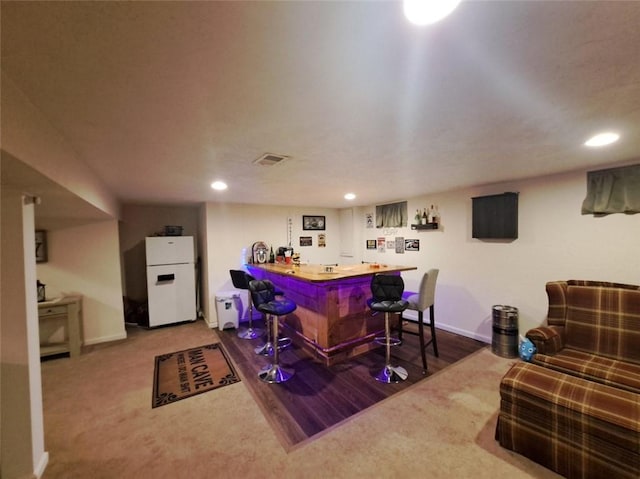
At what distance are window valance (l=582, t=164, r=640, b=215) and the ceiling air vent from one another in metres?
3.40

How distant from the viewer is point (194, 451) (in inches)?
74.7

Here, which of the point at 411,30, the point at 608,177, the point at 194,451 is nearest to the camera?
the point at 411,30

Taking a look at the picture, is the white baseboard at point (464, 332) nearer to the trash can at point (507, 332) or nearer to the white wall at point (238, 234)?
the trash can at point (507, 332)

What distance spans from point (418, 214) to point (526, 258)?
171 cm


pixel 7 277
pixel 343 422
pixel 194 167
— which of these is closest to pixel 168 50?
pixel 194 167

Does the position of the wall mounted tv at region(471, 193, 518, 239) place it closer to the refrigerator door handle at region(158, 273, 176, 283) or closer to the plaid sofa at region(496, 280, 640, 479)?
the plaid sofa at region(496, 280, 640, 479)

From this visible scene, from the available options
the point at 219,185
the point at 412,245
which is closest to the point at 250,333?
the point at 219,185

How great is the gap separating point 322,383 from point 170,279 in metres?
3.48

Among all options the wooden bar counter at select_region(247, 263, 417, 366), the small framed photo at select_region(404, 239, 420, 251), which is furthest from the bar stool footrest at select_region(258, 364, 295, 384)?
the small framed photo at select_region(404, 239, 420, 251)

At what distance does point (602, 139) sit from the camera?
77.3 inches

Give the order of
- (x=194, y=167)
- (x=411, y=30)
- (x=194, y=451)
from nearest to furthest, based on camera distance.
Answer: (x=411, y=30)
(x=194, y=451)
(x=194, y=167)

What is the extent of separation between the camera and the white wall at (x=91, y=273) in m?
3.79

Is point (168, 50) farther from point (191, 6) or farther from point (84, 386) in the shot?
point (84, 386)

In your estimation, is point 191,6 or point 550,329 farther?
point 550,329
